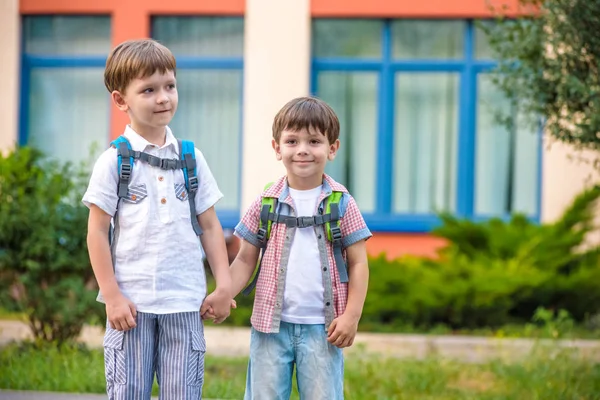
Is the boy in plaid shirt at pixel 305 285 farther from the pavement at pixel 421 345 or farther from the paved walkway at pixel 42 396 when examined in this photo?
the pavement at pixel 421 345

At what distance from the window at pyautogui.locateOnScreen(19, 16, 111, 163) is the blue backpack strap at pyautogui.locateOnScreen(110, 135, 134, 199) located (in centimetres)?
795

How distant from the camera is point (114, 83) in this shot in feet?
11.8

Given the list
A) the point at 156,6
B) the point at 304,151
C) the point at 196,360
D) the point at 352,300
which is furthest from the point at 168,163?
the point at 156,6

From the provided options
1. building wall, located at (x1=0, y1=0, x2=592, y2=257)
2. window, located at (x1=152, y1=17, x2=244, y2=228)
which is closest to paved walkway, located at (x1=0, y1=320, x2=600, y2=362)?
building wall, located at (x1=0, y1=0, x2=592, y2=257)

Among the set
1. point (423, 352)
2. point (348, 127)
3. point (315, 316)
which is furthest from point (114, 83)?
point (348, 127)

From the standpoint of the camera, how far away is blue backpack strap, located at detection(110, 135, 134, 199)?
3.50m

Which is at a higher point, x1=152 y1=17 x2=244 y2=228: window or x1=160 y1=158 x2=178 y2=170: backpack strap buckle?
x1=152 y1=17 x2=244 y2=228: window

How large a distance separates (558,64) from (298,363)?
9.66ft

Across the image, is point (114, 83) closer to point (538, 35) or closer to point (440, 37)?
point (538, 35)

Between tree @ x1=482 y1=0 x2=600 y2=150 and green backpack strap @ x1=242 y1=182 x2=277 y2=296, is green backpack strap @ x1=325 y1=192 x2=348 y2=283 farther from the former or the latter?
tree @ x1=482 y1=0 x2=600 y2=150

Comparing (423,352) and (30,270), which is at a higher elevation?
(30,270)

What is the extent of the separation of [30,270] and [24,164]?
0.82 m

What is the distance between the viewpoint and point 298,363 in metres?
3.68

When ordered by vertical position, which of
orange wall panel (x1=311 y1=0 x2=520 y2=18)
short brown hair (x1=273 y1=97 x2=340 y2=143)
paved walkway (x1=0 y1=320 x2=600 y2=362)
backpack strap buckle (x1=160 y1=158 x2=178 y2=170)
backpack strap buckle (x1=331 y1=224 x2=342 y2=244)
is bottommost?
paved walkway (x1=0 y1=320 x2=600 y2=362)
